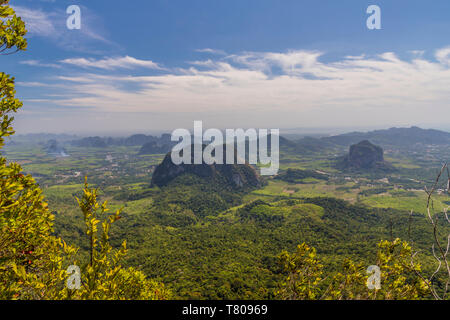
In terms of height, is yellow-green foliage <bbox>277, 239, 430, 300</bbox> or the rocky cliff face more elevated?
yellow-green foliage <bbox>277, 239, 430, 300</bbox>

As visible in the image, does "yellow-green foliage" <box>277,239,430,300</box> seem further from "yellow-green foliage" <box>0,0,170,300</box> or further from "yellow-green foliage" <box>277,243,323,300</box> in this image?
"yellow-green foliage" <box>0,0,170,300</box>

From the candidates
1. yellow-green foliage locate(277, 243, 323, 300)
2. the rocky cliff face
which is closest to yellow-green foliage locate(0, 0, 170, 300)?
yellow-green foliage locate(277, 243, 323, 300)

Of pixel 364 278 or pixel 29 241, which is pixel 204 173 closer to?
pixel 29 241

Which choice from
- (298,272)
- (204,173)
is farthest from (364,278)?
(204,173)

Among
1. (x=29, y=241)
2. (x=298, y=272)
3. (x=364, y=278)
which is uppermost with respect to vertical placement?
(x=29, y=241)

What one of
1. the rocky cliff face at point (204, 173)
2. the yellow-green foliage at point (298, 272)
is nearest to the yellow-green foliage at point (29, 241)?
the yellow-green foliage at point (298, 272)

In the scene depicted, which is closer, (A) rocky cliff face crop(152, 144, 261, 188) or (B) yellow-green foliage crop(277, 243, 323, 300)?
(B) yellow-green foliage crop(277, 243, 323, 300)

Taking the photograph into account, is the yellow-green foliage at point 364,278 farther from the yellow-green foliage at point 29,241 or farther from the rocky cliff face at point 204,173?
the rocky cliff face at point 204,173
